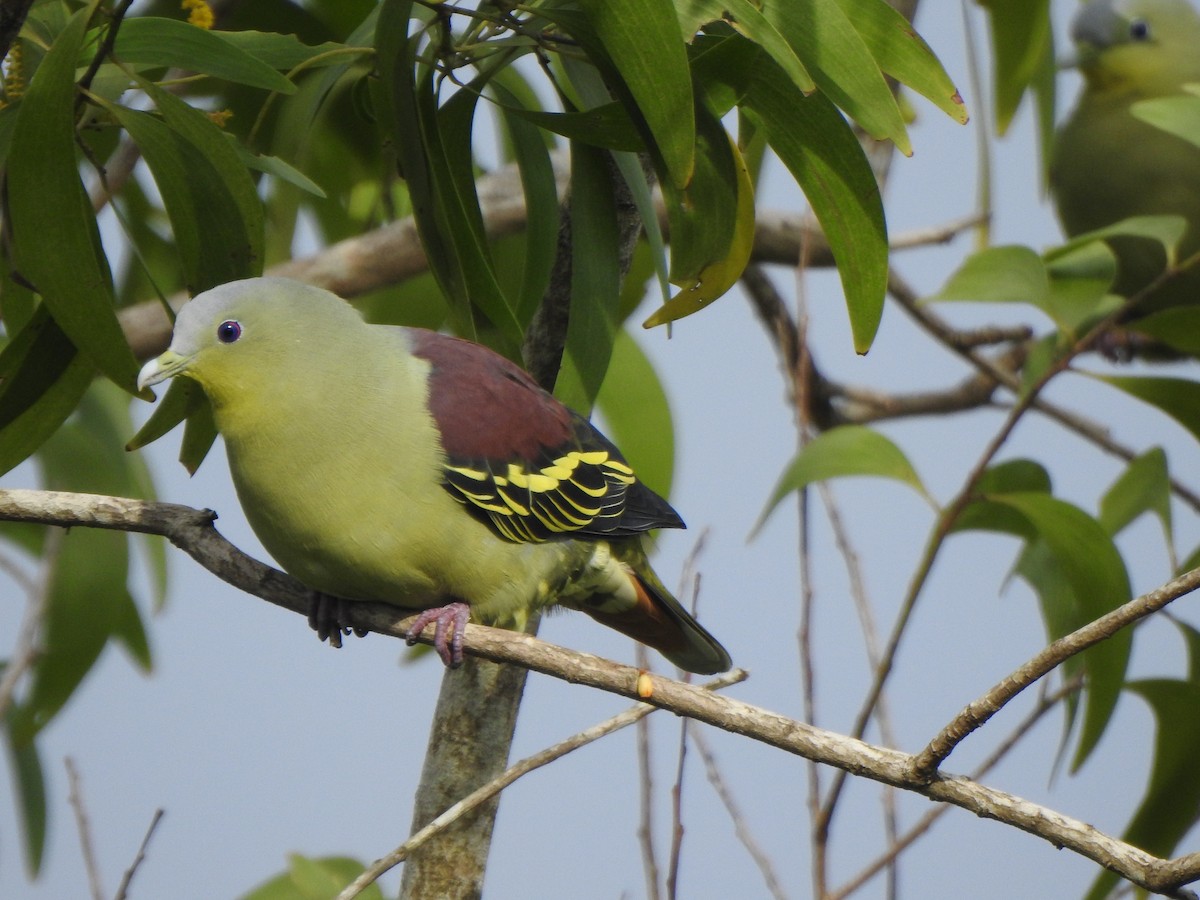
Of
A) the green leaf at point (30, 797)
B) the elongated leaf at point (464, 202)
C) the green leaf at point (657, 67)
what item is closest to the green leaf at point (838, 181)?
the green leaf at point (657, 67)

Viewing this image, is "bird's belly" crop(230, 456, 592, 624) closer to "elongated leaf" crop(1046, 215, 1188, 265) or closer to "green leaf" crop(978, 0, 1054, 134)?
"elongated leaf" crop(1046, 215, 1188, 265)

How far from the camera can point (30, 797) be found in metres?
2.63

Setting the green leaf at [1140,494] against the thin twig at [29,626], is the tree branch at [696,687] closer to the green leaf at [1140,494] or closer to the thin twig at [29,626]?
the thin twig at [29,626]

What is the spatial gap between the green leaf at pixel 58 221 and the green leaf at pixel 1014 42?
6.39 feet

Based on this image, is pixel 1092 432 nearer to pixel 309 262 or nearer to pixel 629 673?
pixel 309 262

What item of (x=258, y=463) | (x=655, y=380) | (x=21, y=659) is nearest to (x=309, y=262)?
(x=655, y=380)

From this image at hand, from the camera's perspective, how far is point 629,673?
1.27 meters

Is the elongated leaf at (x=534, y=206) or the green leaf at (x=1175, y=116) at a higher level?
the green leaf at (x=1175, y=116)

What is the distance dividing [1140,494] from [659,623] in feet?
3.47

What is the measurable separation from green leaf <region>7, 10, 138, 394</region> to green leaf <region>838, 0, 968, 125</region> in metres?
0.83

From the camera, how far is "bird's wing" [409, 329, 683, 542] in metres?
1.65

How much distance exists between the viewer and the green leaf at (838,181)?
146 centimetres

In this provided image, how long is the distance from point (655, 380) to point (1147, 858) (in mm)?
1663

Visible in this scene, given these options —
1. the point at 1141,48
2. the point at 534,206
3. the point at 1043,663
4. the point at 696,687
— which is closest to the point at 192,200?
the point at 534,206
